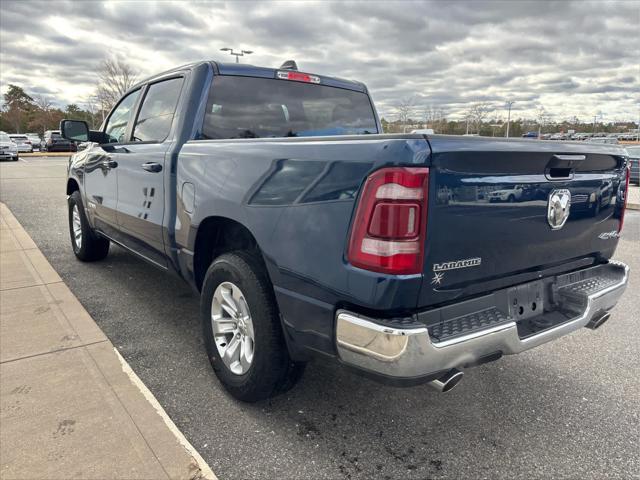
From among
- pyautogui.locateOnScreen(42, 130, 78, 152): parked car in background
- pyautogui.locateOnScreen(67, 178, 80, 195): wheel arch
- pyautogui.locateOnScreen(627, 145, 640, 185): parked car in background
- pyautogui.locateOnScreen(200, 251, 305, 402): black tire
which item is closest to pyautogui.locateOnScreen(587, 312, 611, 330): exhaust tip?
pyautogui.locateOnScreen(200, 251, 305, 402): black tire

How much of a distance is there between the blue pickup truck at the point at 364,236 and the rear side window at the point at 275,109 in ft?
0.04

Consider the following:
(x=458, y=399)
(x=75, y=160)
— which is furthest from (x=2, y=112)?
(x=458, y=399)

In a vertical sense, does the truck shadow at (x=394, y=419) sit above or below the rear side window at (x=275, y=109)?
below

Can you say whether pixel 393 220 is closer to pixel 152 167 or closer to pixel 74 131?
pixel 152 167

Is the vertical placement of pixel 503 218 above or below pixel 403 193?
below

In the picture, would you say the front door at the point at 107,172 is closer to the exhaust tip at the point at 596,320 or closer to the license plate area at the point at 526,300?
the license plate area at the point at 526,300

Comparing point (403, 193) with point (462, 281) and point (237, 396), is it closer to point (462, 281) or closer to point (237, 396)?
point (462, 281)

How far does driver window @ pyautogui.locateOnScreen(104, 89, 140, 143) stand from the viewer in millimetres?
4418

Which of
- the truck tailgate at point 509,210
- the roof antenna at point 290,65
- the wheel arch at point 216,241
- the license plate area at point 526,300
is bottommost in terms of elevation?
the license plate area at point 526,300

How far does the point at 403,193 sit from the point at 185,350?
2.28 metres

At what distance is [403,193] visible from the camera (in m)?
1.89

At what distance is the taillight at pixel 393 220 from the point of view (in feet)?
6.20

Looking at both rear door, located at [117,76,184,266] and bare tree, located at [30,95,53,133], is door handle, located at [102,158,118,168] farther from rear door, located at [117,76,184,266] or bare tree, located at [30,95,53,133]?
bare tree, located at [30,95,53,133]

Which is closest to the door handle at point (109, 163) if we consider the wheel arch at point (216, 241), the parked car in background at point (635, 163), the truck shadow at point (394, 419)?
Result: the truck shadow at point (394, 419)
